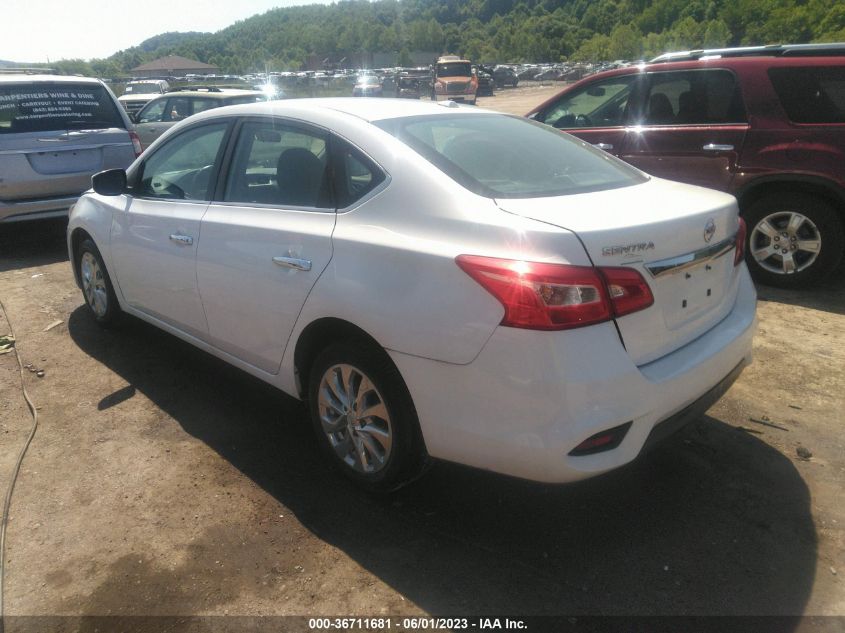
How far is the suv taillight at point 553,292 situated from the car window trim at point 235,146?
3.23ft

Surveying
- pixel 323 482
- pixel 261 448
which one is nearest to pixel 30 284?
pixel 261 448

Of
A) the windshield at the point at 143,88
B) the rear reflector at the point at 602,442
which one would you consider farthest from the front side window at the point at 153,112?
the windshield at the point at 143,88

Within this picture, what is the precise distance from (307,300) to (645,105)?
4.55 meters

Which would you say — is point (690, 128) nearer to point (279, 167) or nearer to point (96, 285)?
point (279, 167)

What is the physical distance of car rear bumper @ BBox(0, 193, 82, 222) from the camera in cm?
689

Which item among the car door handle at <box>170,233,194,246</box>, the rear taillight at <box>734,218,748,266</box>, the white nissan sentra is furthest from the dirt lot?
the car door handle at <box>170,233,194,246</box>

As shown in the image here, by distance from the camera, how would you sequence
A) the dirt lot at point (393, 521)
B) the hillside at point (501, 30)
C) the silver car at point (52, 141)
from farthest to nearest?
the hillside at point (501, 30) → the silver car at point (52, 141) → the dirt lot at point (393, 521)

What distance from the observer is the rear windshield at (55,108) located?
22.5ft

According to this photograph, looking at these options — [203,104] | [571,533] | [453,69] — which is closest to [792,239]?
[571,533]

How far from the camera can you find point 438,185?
8.42 ft

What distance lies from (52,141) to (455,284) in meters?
6.40

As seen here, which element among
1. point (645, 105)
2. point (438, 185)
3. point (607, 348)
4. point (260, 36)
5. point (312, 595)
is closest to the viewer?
point (607, 348)

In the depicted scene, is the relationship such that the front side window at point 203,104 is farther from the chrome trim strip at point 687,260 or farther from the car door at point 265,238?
the chrome trim strip at point 687,260

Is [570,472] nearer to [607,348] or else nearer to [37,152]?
[607,348]
